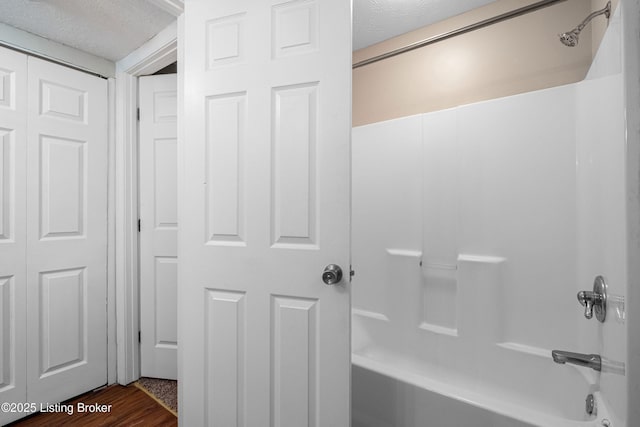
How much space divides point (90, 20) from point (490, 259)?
2383 mm

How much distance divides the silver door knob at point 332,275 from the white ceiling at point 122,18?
137 cm

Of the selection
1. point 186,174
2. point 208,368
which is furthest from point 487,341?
point 186,174

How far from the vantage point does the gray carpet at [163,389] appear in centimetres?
190

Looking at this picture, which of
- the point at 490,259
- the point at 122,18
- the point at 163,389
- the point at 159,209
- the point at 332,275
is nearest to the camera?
the point at 332,275

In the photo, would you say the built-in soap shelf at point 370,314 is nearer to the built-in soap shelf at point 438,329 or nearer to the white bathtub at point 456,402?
the built-in soap shelf at point 438,329

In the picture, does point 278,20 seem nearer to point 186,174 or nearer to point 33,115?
point 186,174

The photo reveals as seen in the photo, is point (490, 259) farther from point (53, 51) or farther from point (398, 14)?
point (53, 51)

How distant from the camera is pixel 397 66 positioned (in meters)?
1.99

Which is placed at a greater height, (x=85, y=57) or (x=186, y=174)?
(x=85, y=57)

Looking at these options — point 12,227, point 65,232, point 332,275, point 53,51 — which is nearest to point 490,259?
point 332,275

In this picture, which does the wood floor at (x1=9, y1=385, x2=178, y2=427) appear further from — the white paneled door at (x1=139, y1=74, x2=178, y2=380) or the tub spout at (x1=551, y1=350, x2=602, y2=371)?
the tub spout at (x1=551, y1=350, x2=602, y2=371)

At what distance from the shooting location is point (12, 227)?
5.64 feet

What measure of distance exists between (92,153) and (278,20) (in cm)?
155

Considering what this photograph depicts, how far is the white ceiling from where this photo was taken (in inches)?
62.0
